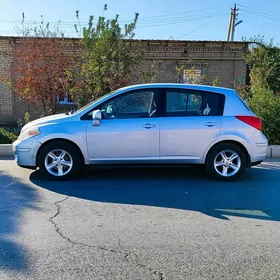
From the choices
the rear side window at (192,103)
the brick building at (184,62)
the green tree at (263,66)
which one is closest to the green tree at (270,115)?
the green tree at (263,66)

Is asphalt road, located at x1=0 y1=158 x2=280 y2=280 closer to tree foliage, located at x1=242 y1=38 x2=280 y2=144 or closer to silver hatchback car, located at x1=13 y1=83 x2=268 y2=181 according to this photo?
silver hatchback car, located at x1=13 y1=83 x2=268 y2=181

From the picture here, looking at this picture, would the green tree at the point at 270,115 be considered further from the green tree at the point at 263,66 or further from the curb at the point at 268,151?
the green tree at the point at 263,66

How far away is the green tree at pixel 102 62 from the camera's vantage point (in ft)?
28.7

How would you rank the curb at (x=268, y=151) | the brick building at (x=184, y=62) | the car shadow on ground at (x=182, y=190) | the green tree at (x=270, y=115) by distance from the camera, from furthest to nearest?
the brick building at (x=184, y=62) < the green tree at (x=270, y=115) < the curb at (x=268, y=151) < the car shadow on ground at (x=182, y=190)

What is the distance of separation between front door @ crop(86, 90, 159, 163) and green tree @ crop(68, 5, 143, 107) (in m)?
3.28

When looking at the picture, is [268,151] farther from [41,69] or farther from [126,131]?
[41,69]

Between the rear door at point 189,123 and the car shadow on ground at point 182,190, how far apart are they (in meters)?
0.54

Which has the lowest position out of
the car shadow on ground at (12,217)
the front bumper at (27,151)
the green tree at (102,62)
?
the car shadow on ground at (12,217)

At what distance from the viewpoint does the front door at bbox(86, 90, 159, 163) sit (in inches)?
214

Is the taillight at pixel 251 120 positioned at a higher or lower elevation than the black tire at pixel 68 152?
higher

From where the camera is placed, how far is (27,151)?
215 inches

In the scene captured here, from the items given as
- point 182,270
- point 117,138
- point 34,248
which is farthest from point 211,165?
point 34,248

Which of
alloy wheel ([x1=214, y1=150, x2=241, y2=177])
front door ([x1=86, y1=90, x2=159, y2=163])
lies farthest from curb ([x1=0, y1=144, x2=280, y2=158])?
front door ([x1=86, y1=90, x2=159, y2=163])

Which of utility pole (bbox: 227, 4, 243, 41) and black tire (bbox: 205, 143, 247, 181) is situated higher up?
utility pole (bbox: 227, 4, 243, 41)
